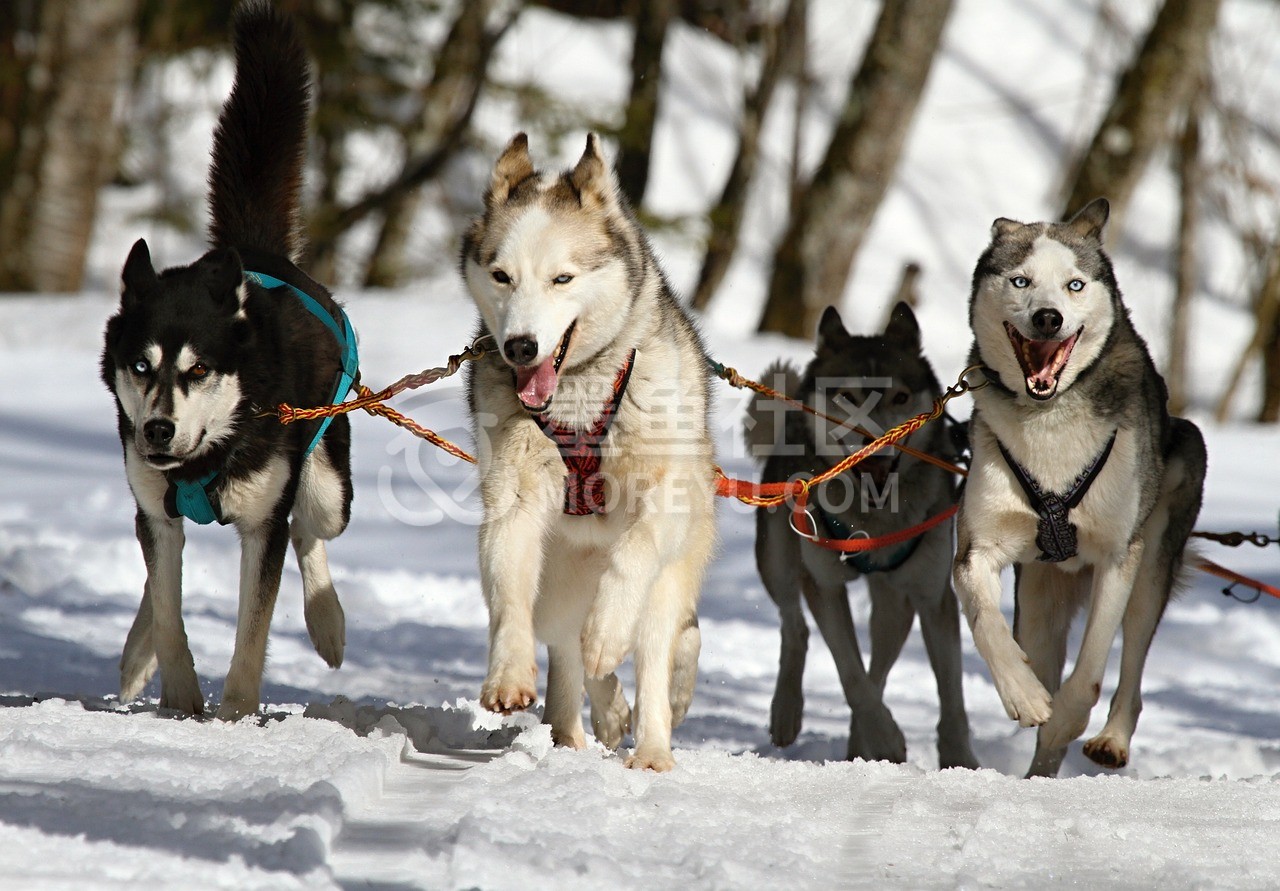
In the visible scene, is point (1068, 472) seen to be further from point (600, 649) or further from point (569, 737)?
point (569, 737)

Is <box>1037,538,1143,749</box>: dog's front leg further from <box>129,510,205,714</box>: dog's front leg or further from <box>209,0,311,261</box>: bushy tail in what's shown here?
<box>209,0,311,261</box>: bushy tail

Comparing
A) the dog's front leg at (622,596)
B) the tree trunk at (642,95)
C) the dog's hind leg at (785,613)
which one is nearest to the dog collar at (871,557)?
the dog's hind leg at (785,613)

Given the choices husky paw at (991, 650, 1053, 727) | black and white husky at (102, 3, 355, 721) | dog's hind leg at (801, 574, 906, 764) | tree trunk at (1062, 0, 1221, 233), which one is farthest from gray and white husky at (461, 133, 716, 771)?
tree trunk at (1062, 0, 1221, 233)

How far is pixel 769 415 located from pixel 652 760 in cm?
238

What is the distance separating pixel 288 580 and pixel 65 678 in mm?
2358

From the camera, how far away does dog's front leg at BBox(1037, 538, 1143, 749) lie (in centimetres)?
393

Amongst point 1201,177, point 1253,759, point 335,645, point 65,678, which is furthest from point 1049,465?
point 1201,177

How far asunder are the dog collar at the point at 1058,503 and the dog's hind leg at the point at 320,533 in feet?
7.11

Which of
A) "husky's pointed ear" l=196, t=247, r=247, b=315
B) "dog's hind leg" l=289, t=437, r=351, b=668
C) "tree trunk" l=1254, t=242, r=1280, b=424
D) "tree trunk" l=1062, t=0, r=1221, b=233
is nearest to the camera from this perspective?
"husky's pointed ear" l=196, t=247, r=247, b=315

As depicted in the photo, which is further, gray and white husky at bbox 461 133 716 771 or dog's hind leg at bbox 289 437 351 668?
dog's hind leg at bbox 289 437 351 668

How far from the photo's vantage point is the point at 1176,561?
420cm

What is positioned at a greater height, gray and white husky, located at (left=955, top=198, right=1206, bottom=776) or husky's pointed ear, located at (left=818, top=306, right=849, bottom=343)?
husky's pointed ear, located at (left=818, top=306, right=849, bottom=343)

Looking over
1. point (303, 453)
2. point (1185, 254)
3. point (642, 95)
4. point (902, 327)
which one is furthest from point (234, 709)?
point (1185, 254)

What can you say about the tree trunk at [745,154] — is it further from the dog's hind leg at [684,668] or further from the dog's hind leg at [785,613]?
the dog's hind leg at [684,668]
